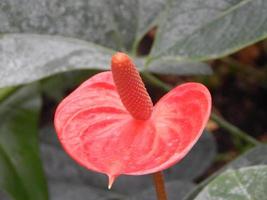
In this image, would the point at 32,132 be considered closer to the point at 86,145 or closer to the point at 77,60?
the point at 77,60

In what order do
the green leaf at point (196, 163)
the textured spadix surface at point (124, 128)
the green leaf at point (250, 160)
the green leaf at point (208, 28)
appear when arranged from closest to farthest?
the textured spadix surface at point (124, 128), the green leaf at point (208, 28), the green leaf at point (250, 160), the green leaf at point (196, 163)

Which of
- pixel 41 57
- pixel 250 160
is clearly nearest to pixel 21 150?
pixel 41 57

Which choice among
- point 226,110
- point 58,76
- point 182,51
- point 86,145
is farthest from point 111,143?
point 226,110

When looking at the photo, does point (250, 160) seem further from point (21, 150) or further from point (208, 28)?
point (21, 150)

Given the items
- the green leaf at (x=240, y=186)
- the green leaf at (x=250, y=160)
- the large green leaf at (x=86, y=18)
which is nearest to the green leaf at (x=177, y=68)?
the large green leaf at (x=86, y=18)

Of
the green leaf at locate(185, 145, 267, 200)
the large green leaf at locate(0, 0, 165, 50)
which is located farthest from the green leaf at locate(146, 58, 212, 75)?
the green leaf at locate(185, 145, 267, 200)

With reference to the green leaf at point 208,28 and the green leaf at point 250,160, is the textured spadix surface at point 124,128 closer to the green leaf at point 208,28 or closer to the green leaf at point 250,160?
the green leaf at point 208,28
